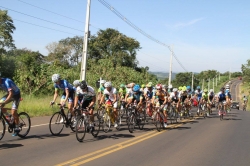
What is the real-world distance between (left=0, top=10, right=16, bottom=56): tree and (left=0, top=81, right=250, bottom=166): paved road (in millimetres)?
38408

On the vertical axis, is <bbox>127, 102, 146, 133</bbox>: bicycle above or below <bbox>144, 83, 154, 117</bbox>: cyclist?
below

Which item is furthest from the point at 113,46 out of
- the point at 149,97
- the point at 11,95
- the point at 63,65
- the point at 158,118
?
the point at 11,95

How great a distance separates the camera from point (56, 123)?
10.0 meters

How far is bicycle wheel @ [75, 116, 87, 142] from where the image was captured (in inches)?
359

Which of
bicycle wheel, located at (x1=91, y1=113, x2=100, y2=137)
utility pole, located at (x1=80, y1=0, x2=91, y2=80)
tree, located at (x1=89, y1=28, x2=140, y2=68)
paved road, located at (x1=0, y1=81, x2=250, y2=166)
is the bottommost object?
paved road, located at (x1=0, y1=81, x2=250, y2=166)

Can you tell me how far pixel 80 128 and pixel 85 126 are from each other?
0.66ft

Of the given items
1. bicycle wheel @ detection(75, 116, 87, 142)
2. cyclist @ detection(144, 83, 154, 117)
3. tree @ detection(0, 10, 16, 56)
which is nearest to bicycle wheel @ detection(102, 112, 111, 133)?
bicycle wheel @ detection(75, 116, 87, 142)

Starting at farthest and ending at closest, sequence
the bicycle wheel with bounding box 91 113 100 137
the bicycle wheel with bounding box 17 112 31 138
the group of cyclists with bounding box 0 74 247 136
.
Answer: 1. the bicycle wheel with bounding box 91 113 100 137
2. the bicycle wheel with bounding box 17 112 31 138
3. the group of cyclists with bounding box 0 74 247 136

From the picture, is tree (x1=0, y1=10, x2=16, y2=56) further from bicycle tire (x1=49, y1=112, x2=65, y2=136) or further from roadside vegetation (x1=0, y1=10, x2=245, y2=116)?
bicycle tire (x1=49, y1=112, x2=65, y2=136)

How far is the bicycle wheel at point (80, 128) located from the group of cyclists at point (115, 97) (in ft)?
1.73

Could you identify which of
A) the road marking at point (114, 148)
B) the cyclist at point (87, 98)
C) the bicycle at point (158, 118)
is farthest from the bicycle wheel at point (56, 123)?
the bicycle at point (158, 118)

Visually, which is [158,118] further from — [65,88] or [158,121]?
[65,88]

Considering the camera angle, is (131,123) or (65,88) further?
(131,123)

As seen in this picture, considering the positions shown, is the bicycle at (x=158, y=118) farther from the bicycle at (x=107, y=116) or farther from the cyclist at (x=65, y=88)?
the cyclist at (x=65, y=88)
